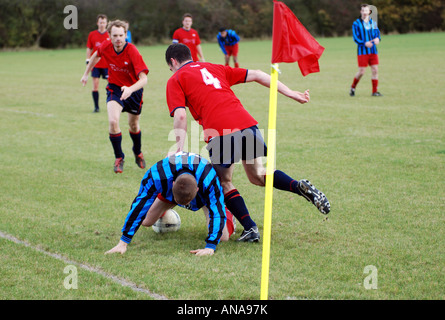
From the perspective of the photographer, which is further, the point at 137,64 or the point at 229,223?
the point at 137,64

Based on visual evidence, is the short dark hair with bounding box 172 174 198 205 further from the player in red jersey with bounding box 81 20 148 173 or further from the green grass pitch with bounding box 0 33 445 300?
the player in red jersey with bounding box 81 20 148 173

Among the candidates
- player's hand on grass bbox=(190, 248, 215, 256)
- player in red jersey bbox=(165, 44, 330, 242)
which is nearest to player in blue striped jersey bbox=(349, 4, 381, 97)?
player in red jersey bbox=(165, 44, 330, 242)

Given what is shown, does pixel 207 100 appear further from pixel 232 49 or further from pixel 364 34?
pixel 232 49

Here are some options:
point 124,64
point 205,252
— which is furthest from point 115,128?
point 205,252

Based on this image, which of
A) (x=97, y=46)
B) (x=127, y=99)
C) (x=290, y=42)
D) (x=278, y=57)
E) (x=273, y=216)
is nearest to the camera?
(x=278, y=57)

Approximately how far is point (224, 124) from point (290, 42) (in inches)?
41.1

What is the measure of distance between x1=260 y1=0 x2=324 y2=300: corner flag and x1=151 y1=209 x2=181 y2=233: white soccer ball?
1510 millimetres

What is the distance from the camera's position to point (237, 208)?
5.12 meters

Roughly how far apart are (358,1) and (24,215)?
54.9 m

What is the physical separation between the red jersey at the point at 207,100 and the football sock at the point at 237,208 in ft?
1.84

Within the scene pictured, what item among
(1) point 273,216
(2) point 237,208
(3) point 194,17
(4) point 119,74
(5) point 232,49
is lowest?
(1) point 273,216

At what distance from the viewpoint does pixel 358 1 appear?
183 ft
